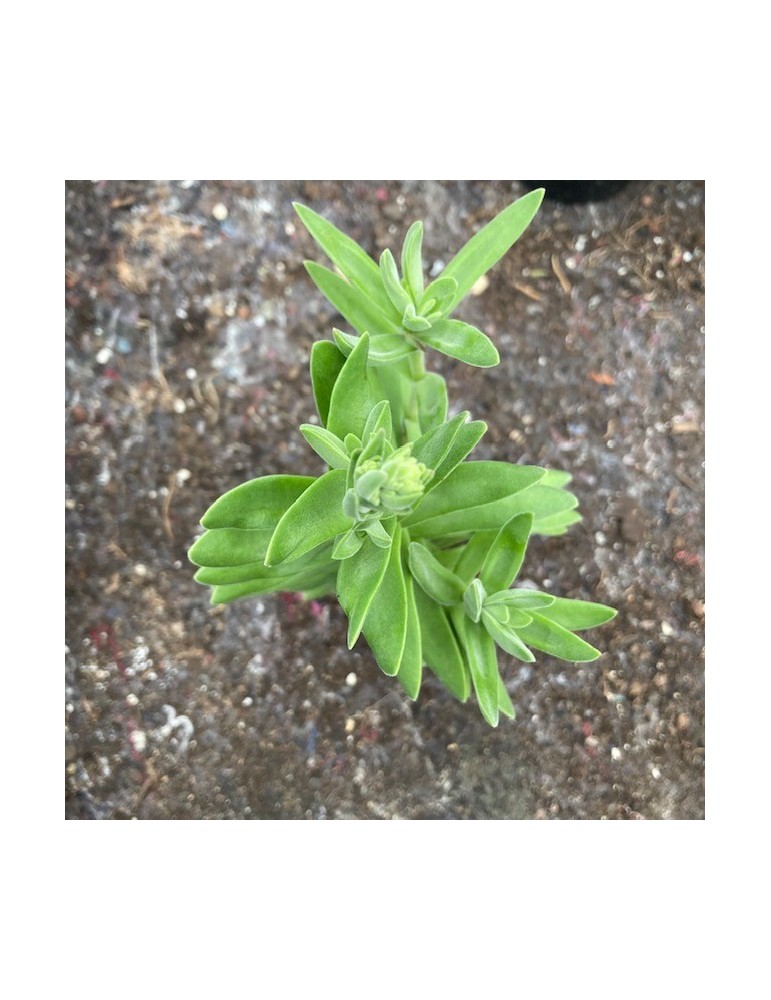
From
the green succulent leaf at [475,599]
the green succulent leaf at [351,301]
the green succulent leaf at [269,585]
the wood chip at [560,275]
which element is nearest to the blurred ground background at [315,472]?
the wood chip at [560,275]

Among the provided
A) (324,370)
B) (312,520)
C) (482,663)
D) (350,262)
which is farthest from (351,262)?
(482,663)

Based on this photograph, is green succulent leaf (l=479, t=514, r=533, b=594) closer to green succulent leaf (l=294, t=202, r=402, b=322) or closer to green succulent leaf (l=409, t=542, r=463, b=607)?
green succulent leaf (l=409, t=542, r=463, b=607)

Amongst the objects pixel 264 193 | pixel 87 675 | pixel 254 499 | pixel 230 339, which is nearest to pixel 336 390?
pixel 254 499

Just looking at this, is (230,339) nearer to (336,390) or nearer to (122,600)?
(122,600)

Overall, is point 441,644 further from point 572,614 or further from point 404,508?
point 404,508

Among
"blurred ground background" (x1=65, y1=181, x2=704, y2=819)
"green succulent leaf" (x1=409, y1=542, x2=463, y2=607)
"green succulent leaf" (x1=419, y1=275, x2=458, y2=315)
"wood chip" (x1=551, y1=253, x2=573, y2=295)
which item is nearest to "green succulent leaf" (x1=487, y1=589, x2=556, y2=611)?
"green succulent leaf" (x1=409, y1=542, x2=463, y2=607)
